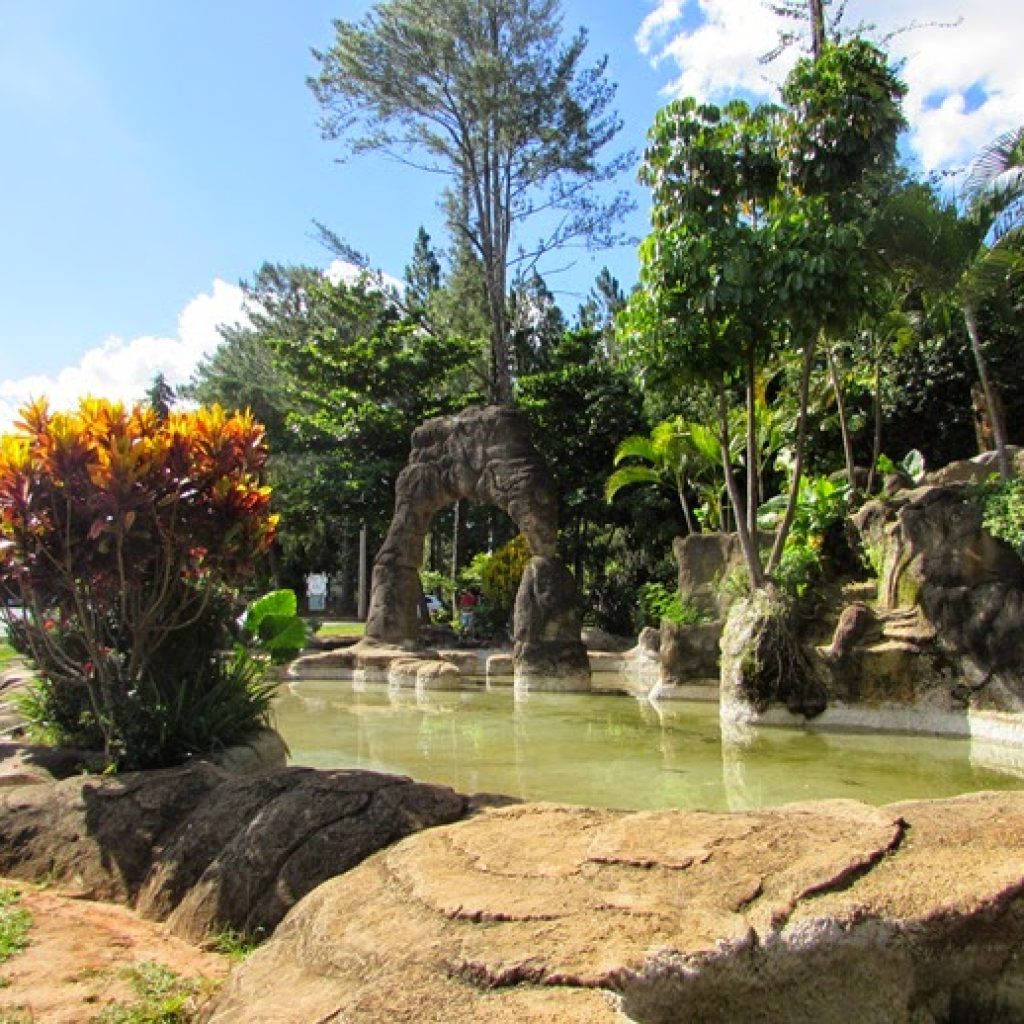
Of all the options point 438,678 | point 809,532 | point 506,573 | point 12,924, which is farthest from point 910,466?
point 12,924

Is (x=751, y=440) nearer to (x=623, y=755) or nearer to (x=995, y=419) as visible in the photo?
(x=995, y=419)

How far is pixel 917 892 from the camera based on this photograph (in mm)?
2338

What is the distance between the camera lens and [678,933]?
2180 millimetres

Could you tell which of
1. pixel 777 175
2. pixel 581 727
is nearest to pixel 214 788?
pixel 581 727

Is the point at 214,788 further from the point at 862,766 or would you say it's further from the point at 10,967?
the point at 862,766

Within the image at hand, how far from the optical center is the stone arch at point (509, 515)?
12.9 metres

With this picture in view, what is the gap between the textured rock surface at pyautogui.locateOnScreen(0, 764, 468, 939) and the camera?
10.6ft

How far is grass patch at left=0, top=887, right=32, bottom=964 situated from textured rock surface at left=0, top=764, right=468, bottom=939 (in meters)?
0.29

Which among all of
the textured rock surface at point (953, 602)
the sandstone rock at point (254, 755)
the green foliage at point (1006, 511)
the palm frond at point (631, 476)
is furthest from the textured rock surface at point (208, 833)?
the palm frond at point (631, 476)

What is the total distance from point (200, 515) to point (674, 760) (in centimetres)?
404

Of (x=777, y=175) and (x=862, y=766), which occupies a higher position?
(x=777, y=175)

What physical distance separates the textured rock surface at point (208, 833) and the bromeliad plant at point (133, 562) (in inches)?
29.6

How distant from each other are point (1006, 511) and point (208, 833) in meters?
7.54

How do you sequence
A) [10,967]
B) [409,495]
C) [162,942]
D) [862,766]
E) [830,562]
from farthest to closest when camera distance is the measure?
1. [409,495]
2. [830,562]
3. [862,766]
4. [162,942]
5. [10,967]
